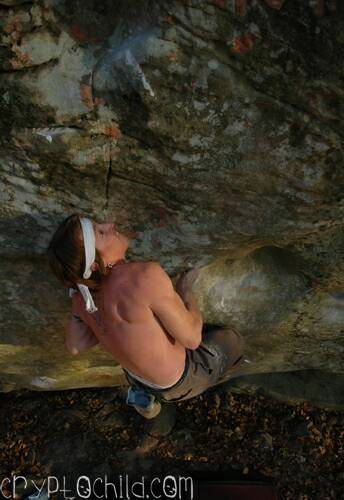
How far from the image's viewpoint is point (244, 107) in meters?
2.44

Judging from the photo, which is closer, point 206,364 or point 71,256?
point 71,256

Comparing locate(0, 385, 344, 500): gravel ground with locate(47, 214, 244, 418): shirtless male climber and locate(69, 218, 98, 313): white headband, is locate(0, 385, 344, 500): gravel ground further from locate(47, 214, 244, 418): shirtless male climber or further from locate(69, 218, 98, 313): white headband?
locate(69, 218, 98, 313): white headband

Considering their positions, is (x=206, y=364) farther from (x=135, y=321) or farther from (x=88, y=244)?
(x=88, y=244)

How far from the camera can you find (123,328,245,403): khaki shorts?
365cm

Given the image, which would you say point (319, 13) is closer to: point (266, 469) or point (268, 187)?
point (268, 187)

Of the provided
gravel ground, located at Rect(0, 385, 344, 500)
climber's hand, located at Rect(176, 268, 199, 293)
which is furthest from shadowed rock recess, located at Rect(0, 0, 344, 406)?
gravel ground, located at Rect(0, 385, 344, 500)

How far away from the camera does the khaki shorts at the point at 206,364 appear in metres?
3.65

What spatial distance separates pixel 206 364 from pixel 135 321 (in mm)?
1066

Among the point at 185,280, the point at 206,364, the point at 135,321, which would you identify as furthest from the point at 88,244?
the point at 206,364

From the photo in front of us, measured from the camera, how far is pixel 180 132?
8.36 feet

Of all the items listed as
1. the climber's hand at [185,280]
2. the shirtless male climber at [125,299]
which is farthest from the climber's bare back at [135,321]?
the climber's hand at [185,280]

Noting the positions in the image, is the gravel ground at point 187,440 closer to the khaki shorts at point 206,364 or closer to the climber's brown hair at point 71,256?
the khaki shorts at point 206,364

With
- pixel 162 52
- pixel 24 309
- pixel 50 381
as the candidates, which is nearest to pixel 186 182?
pixel 162 52

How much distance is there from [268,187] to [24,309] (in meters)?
2.29
